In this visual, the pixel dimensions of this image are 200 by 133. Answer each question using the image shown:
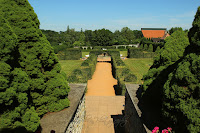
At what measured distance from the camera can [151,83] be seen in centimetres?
580

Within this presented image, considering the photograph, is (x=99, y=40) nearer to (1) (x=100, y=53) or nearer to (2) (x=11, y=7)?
(1) (x=100, y=53)

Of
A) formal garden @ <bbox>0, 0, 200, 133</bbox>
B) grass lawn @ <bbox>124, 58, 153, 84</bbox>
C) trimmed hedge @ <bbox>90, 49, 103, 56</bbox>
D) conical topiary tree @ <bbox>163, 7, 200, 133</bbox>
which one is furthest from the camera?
trimmed hedge @ <bbox>90, 49, 103, 56</bbox>

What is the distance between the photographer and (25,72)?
4.00 metres

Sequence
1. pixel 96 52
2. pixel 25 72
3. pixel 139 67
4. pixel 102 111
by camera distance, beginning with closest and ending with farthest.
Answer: pixel 25 72 → pixel 102 111 → pixel 139 67 → pixel 96 52

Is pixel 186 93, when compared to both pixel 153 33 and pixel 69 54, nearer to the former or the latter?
pixel 69 54

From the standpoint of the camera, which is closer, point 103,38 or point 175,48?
point 175,48

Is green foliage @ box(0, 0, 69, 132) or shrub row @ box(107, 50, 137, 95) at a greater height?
green foliage @ box(0, 0, 69, 132)

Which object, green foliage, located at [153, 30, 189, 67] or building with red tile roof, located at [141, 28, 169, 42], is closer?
green foliage, located at [153, 30, 189, 67]

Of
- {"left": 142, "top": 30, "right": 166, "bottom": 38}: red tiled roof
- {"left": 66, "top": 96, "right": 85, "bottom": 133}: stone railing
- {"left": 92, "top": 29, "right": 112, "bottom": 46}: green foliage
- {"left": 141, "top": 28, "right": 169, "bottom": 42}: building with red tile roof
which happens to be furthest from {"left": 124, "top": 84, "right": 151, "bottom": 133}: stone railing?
{"left": 142, "top": 30, "right": 166, "bottom": 38}: red tiled roof

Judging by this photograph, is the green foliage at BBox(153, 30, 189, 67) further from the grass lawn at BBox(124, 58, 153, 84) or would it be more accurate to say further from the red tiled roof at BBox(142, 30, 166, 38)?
the red tiled roof at BBox(142, 30, 166, 38)

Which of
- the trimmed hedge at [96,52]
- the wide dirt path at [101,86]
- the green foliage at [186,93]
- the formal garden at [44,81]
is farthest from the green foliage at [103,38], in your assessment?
the green foliage at [186,93]

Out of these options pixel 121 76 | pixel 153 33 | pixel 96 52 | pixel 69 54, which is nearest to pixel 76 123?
pixel 121 76

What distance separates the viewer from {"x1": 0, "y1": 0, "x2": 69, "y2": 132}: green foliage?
3283mm

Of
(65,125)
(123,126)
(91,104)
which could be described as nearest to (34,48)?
(65,125)
